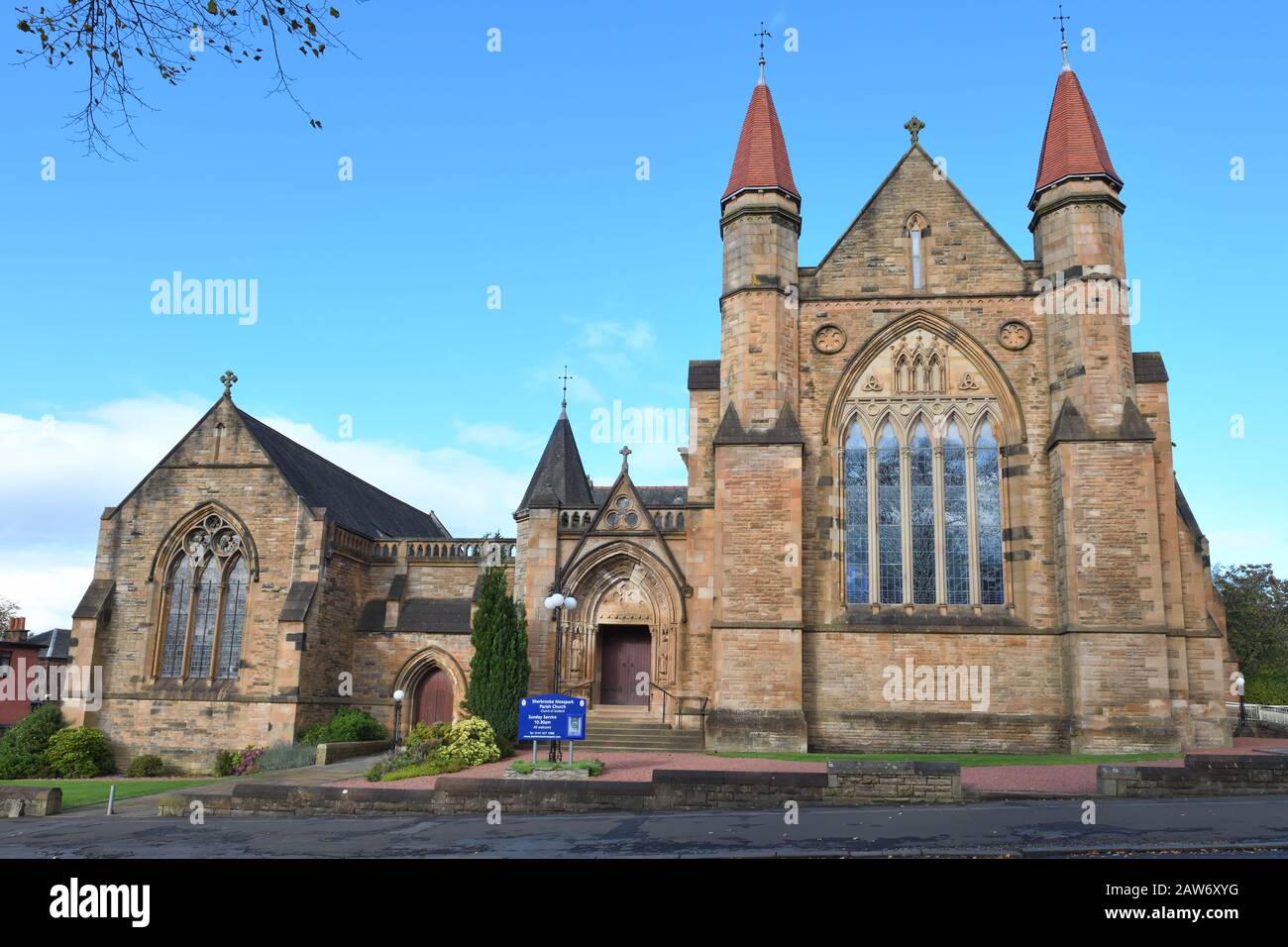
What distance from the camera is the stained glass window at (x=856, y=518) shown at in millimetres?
23391

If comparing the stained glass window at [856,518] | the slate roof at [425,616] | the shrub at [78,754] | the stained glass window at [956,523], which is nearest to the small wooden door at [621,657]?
the slate roof at [425,616]

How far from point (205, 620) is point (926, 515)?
20720 mm

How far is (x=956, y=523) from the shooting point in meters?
23.6

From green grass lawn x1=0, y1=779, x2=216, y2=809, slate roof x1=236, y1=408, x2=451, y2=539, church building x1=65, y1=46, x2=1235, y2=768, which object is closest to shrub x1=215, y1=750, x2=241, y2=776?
church building x1=65, y1=46, x2=1235, y2=768

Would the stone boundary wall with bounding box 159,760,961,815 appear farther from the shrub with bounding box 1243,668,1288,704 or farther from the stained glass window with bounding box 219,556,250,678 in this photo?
the shrub with bounding box 1243,668,1288,704

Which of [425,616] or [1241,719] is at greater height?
[425,616]

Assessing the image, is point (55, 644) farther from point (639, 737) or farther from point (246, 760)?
point (639, 737)

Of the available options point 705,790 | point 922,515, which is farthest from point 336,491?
point 705,790

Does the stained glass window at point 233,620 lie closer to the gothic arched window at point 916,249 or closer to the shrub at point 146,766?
the shrub at point 146,766

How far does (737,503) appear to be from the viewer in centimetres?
2256

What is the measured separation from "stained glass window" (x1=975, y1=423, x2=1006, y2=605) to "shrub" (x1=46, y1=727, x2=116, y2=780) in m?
23.9

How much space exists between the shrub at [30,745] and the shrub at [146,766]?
2188 millimetres

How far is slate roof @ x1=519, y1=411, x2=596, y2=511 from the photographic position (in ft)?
92.2
